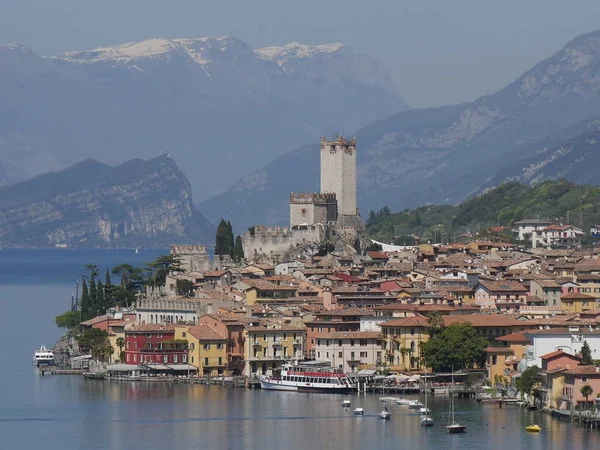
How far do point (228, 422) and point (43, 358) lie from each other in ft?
81.2

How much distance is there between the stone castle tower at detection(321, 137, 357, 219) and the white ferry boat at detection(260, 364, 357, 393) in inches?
1302

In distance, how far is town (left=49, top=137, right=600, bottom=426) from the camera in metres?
66.1

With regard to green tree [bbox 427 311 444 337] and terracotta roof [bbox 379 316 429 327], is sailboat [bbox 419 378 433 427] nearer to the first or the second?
green tree [bbox 427 311 444 337]

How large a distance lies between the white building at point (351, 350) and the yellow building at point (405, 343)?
44 cm

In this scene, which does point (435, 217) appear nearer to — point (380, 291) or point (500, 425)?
point (380, 291)

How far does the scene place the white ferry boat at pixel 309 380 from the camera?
222ft

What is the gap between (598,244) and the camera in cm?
11325

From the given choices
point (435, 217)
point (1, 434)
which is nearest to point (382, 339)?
point (1, 434)

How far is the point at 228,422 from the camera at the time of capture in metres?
59.7

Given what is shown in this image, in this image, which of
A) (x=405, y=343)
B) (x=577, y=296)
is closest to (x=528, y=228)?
(x=577, y=296)

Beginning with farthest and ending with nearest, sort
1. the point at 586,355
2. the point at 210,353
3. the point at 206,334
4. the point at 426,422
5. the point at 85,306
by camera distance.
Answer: the point at 85,306, the point at 210,353, the point at 206,334, the point at 586,355, the point at 426,422

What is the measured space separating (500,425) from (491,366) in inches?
360

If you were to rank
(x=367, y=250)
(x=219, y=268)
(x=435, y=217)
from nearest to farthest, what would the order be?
(x=219, y=268) → (x=367, y=250) → (x=435, y=217)

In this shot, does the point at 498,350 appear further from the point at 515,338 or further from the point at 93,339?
the point at 93,339
